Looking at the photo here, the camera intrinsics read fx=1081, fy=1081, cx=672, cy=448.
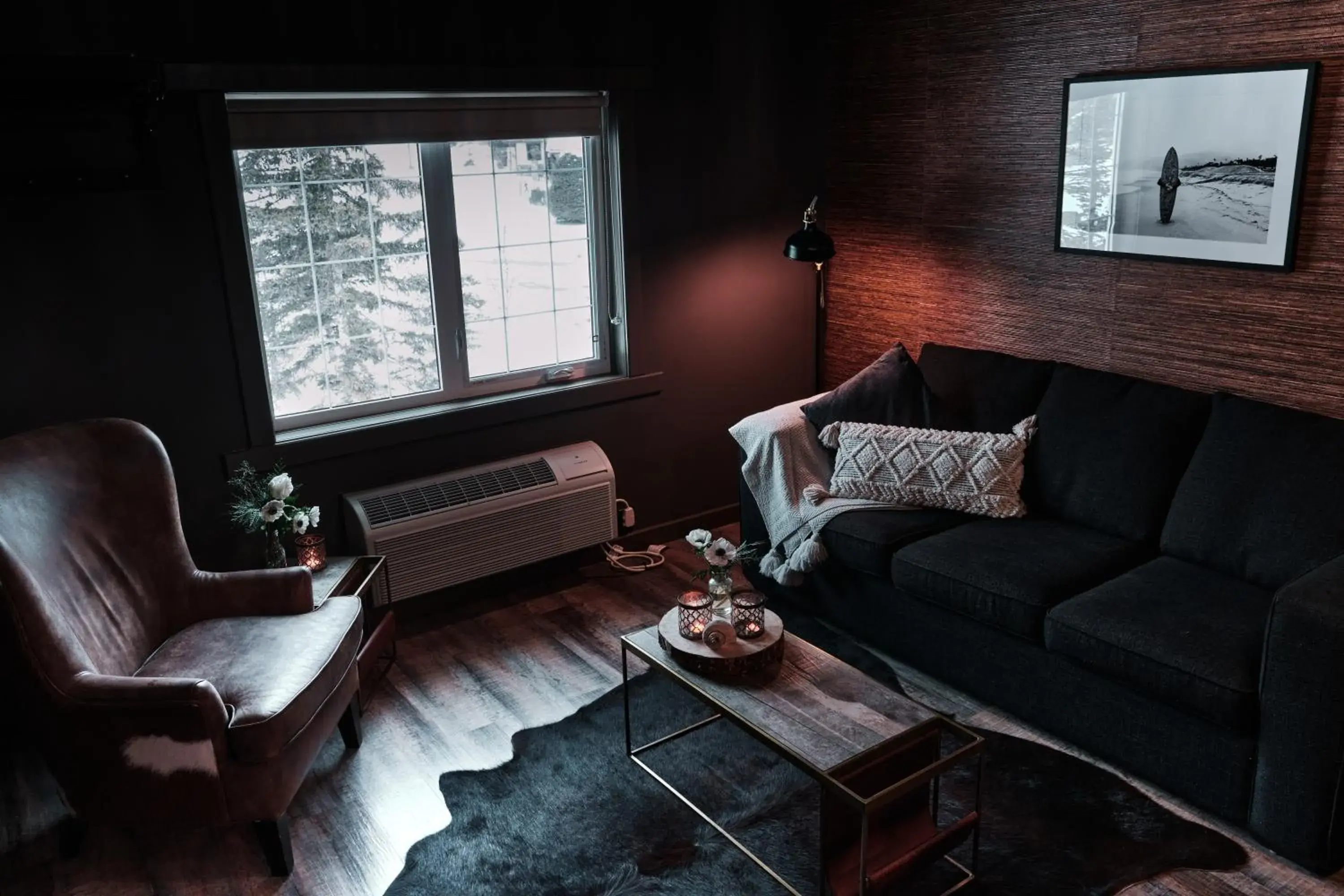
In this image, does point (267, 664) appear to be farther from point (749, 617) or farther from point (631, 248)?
point (631, 248)

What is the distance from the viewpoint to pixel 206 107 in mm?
3201

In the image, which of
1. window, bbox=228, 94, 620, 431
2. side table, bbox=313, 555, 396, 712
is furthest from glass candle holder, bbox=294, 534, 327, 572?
window, bbox=228, 94, 620, 431

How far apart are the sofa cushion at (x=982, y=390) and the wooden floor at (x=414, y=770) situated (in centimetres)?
92

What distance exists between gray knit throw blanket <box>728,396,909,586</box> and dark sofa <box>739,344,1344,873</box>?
8 cm

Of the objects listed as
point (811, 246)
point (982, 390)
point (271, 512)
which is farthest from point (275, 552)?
point (982, 390)

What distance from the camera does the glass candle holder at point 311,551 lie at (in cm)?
343

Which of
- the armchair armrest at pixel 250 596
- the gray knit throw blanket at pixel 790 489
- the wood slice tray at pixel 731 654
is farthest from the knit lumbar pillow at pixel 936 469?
the armchair armrest at pixel 250 596

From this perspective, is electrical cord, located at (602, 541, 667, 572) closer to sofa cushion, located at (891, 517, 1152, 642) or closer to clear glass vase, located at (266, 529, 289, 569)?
sofa cushion, located at (891, 517, 1152, 642)

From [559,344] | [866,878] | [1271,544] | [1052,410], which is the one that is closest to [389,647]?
[559,344]

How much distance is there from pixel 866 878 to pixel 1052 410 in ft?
6.14

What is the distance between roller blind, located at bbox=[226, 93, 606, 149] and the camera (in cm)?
335

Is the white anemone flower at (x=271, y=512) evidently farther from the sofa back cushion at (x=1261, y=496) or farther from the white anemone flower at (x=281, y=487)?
the sofa back cushion at (x=1261, y=496)

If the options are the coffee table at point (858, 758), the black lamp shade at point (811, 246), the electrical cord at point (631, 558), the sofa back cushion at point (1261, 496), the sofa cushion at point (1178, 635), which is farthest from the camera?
the electrical cord at point (631, 558)

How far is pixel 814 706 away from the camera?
2.56 m
